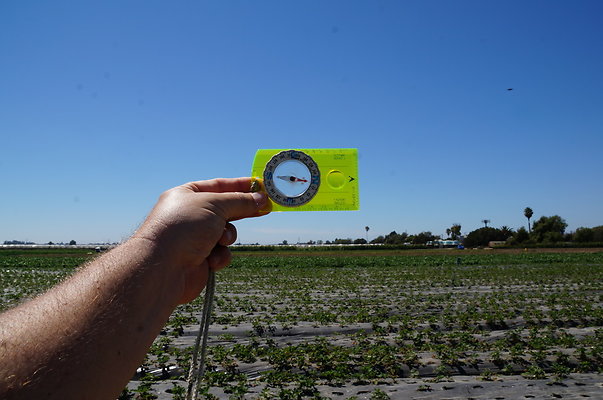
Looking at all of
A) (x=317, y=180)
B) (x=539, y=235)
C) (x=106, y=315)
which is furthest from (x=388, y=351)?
(x=539, y=235)

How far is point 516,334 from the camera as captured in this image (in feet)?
32.2

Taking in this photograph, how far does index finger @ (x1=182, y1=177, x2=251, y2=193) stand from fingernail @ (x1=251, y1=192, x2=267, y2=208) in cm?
14

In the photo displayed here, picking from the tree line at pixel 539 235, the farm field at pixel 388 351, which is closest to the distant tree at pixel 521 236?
the tree line at pixel 539 235

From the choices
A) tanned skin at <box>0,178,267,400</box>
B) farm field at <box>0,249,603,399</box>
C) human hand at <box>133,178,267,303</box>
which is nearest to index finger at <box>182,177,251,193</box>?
human hand at <box>133,178,267,303</box>

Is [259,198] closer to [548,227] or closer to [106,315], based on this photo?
[106,315]

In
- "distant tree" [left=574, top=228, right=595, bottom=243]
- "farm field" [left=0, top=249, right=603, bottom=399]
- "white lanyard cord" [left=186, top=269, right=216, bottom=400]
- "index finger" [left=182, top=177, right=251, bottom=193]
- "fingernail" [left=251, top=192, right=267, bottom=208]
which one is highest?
"distant tree" [left=574, top=228, right=595, bottom=243]

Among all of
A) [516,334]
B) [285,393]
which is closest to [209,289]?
[285,393]

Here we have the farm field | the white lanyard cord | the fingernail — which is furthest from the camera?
the farm field

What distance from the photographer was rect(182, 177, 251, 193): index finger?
2188 millimetres

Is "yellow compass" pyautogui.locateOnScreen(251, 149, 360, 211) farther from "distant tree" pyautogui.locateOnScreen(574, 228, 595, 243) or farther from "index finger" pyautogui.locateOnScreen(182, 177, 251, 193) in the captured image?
"distant tree" pyautogui.locateOnScreen(574, 228, 595, 243)

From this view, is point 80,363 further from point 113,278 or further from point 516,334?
point 516,334

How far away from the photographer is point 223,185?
2242 mm

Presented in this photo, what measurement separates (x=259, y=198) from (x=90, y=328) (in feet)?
3.65

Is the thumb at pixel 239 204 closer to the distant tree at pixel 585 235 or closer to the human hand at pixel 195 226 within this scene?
the human hand at pixel 195 226
